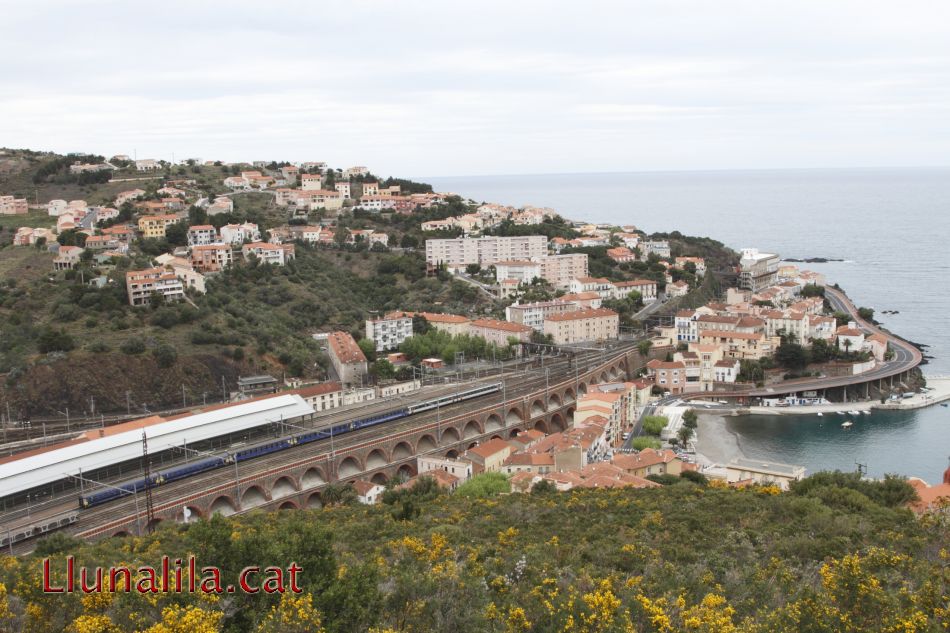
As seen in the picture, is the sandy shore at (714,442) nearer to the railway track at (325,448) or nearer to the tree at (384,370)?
the railway track at (325,448)

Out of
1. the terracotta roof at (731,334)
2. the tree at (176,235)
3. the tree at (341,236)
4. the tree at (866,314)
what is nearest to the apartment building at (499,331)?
the terracotta roof at (731,334)

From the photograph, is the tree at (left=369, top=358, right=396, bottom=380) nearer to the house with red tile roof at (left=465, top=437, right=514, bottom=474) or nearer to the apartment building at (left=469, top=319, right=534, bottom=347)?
the apartment building at (left=469, top=319, right=534, bottom=347)

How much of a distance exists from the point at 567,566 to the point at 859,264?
261 feet

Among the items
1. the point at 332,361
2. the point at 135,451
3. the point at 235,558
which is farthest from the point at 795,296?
the point at 235,558

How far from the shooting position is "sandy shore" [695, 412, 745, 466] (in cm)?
3023

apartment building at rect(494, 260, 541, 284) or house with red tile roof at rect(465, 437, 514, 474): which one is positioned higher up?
apartment building at rect(494, 260, 541, 284)

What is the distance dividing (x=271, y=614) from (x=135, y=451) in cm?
1812

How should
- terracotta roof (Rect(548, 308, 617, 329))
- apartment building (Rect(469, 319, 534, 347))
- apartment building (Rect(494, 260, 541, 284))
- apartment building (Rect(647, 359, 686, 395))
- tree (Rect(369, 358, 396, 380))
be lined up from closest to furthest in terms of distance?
tree (Rect(369, 358, 396, 380))
apartment building (Rect(647, 359, 686, 395))
apartment building (Rect(469, 319, 534, 347))
terracotta roof (Rect(548, 308, 617, 329))
apartment building (Rect(494, 260, 541, 284))

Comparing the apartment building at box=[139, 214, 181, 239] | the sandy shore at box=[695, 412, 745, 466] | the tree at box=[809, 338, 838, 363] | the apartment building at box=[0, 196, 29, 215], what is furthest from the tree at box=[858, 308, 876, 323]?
the apartment building at box=[0, 196, 29, 215]

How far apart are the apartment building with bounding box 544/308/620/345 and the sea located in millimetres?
12462

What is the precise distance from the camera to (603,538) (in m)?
15.5

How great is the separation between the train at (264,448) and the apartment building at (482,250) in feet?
70.2

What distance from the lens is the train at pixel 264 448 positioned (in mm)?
22578

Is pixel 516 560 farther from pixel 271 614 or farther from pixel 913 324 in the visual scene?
pixel 913 324
